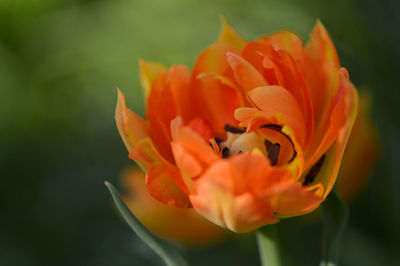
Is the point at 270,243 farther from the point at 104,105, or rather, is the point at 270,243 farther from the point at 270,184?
the point at 104,105

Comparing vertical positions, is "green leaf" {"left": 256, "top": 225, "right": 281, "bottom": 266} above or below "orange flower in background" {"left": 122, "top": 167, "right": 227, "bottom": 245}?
above

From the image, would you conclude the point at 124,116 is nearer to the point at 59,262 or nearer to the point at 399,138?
the point at 399,138

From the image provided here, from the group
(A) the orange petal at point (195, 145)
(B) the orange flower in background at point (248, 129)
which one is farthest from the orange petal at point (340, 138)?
(A) the orange petal at point (195, 145)

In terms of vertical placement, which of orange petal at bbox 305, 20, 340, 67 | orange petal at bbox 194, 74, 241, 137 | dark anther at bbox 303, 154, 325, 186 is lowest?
dark anther at bbox 303, 154, 325, 186

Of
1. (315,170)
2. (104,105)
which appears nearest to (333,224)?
(315,170)

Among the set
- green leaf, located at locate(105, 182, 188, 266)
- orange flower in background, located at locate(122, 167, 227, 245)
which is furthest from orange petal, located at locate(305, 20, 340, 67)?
orange flower in background, located at locate(122, 167, 227, 245)

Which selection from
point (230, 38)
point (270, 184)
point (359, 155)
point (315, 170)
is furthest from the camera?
point (359, 155)

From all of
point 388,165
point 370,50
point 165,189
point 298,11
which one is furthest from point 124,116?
point 298,11

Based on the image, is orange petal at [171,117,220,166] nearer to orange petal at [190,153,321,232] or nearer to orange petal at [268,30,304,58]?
orange petal at [190,153,321,232]
